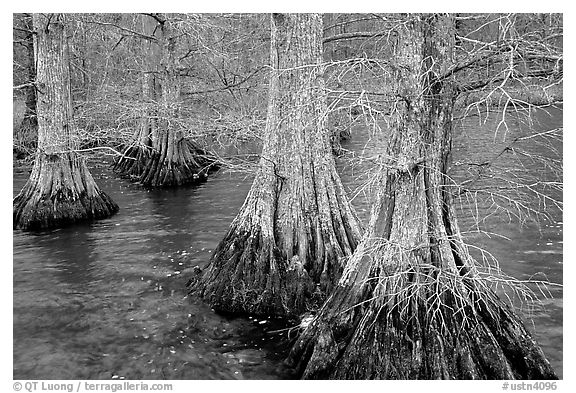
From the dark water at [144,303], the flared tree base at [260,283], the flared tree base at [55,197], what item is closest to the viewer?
the dark water at [144,303]

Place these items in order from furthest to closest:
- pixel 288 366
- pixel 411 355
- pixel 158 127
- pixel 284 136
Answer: pixel 158 127, pixel 284 136, pixel 288 366, pixel 411 355

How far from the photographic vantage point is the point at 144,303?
914 centimetres

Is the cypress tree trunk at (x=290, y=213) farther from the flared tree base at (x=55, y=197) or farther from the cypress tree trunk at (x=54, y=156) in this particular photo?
the cypress tree trunk at (x=54, y=156)

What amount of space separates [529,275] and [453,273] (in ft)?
13.5

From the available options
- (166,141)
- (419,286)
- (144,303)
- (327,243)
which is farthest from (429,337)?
(166,141)

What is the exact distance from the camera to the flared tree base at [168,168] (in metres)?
18.7

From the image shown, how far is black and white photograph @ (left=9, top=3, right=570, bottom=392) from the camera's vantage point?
620cm

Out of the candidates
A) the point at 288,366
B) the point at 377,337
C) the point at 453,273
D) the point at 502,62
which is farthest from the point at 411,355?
the point at 502,62

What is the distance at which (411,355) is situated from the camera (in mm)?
6176

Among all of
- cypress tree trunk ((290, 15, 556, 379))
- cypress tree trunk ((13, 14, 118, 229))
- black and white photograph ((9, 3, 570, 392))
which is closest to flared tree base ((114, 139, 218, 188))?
black and white photograph ((9, 3, 570, 392))

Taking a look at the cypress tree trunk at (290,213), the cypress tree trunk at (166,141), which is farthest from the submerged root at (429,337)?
the cypress tree trunk at (166,141)

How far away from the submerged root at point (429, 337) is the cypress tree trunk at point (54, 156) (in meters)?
8.93

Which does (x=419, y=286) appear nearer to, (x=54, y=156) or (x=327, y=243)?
(x=327, y=243)
